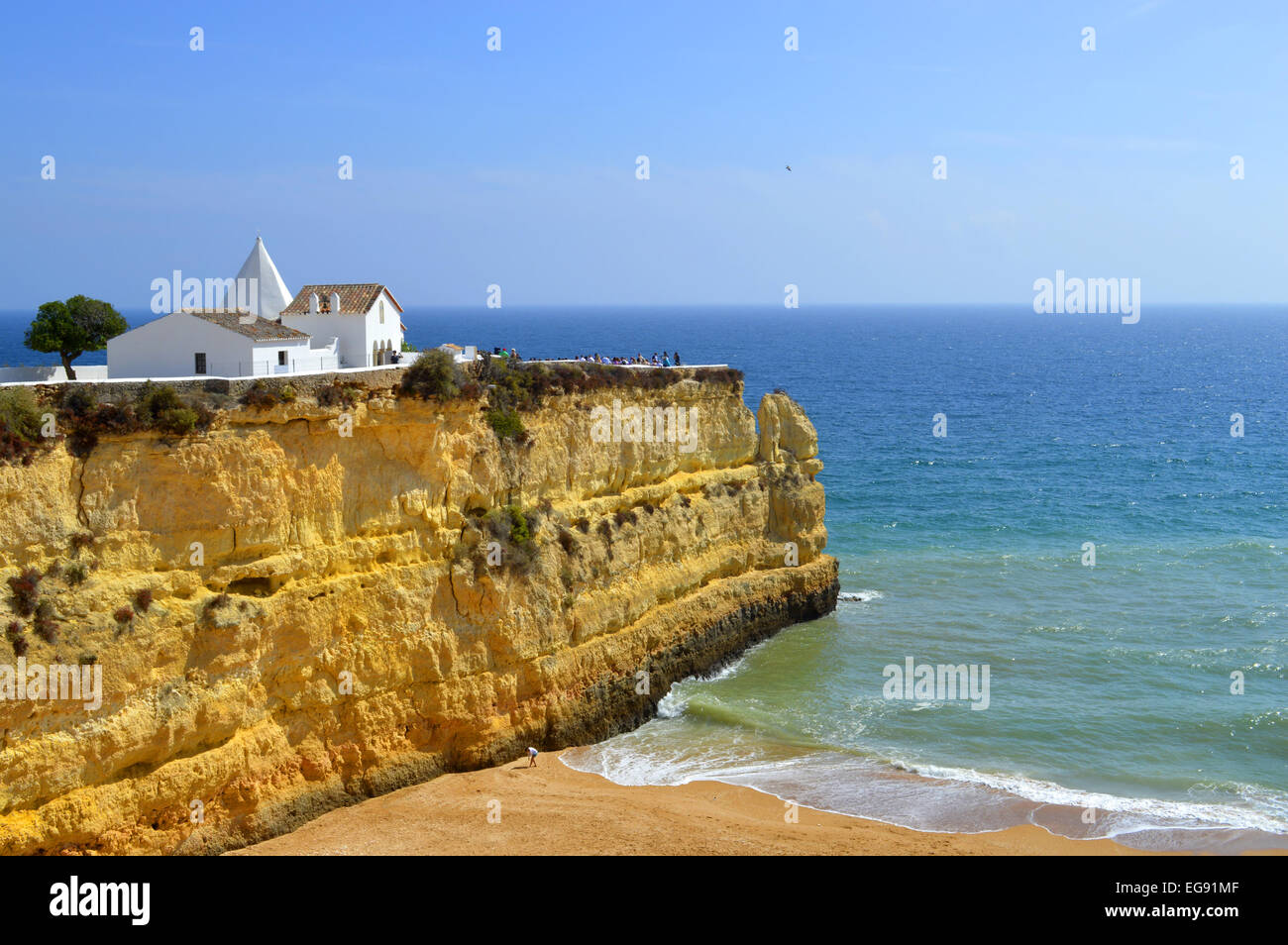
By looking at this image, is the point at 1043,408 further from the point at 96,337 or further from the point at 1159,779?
the point at 96,337

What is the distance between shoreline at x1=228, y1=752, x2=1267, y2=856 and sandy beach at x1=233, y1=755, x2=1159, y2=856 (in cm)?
2

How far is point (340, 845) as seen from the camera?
22.8m

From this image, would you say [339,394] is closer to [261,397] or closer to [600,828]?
[261,397]

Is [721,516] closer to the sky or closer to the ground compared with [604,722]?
closer to the sky

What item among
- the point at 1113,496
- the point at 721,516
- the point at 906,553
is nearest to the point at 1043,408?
the point at 1113,496

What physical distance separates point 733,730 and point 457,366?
12.7m

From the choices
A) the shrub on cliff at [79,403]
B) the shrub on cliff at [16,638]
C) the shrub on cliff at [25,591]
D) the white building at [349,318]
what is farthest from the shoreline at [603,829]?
the white building at [349,318]

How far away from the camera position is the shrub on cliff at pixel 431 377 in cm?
2652

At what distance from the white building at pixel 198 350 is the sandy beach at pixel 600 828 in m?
10.9

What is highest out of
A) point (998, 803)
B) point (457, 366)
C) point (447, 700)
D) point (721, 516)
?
point (457, 366)

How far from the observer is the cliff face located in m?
20.8

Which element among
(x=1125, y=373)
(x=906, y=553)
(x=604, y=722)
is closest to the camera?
(x=604, y=722)

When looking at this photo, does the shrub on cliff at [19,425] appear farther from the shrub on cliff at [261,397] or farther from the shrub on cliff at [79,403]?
the shrub on cliff at [261,397]

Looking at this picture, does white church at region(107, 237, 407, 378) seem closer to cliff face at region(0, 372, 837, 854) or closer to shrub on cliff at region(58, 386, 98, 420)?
cliff face at region(0, 372, 837, 854)
